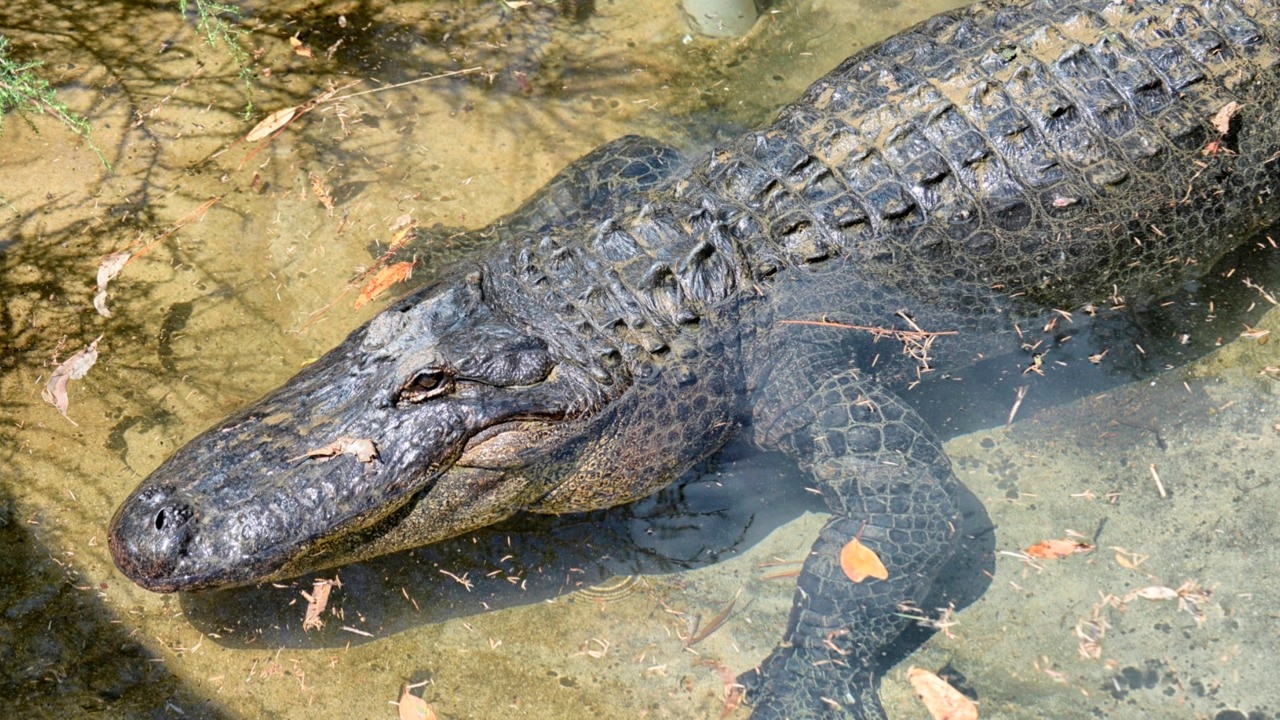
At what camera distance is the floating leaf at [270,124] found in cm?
503

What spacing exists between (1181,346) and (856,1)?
266 centimetres

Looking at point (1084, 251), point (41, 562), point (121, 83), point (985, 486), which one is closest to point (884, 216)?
point (1084, 251)

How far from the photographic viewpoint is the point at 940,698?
355 centimetres

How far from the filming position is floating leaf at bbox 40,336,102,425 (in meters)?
4.15

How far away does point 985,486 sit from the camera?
4.07 metres

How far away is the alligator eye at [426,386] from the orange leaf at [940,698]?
6.56 feet

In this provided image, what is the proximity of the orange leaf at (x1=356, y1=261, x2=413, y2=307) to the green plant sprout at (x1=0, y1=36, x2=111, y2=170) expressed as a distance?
4.52ft

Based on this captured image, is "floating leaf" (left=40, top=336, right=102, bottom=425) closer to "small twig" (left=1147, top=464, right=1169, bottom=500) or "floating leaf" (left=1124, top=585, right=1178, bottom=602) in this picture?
"floating leaf" (left=1124, top=585, right=1178, bottom=602)

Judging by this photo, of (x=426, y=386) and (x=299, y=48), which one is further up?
(x=299, y=48)

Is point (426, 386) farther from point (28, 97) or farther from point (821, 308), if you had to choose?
point (28, 97)

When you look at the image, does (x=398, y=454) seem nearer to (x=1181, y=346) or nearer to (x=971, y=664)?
(x=971, y=664)

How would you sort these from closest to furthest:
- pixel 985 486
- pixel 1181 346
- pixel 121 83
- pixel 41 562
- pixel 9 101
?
pixel 41 562
pixel 985 486
pixel 1181 346
pixel 9 101
pixel 121 83

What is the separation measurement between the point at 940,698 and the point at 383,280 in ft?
9.79

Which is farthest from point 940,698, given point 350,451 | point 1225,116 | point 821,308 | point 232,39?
point 232,39
